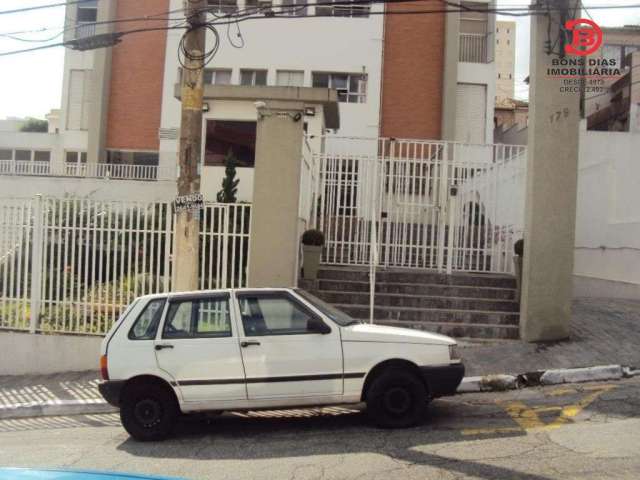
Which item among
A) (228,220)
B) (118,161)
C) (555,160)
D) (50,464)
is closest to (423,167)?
(555,160)

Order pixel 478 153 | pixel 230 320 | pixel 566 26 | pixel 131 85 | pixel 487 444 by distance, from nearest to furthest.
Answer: pixel 487 444
pixel 230 320
pixel 566 26
pixel 478 153
pixel 131 85

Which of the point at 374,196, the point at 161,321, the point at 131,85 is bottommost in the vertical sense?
the point at 161,321

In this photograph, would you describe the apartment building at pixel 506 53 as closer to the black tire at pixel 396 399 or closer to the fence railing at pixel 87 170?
the fence railing at pixel 87 170

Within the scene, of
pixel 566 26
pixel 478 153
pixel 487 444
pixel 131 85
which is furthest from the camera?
pixel 131 85

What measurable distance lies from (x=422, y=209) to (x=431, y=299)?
7.40 ft

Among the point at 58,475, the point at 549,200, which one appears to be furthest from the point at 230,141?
the point at 58,475

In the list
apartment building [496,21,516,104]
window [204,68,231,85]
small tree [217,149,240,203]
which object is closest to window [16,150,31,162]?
window [204,68,231,85]

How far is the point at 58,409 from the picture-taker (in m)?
8.29

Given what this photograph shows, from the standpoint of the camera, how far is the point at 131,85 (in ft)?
91.2

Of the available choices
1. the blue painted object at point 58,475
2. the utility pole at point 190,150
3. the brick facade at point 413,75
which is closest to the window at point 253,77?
the brick facade at point 413,75

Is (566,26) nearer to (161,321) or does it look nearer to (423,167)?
(423,167)

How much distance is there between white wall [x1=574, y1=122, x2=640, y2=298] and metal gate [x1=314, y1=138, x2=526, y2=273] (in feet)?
9.94

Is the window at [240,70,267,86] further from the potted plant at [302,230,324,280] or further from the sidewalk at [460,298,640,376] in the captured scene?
the sidewalk at [460,298,640,376]

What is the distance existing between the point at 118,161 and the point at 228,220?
19.6m
